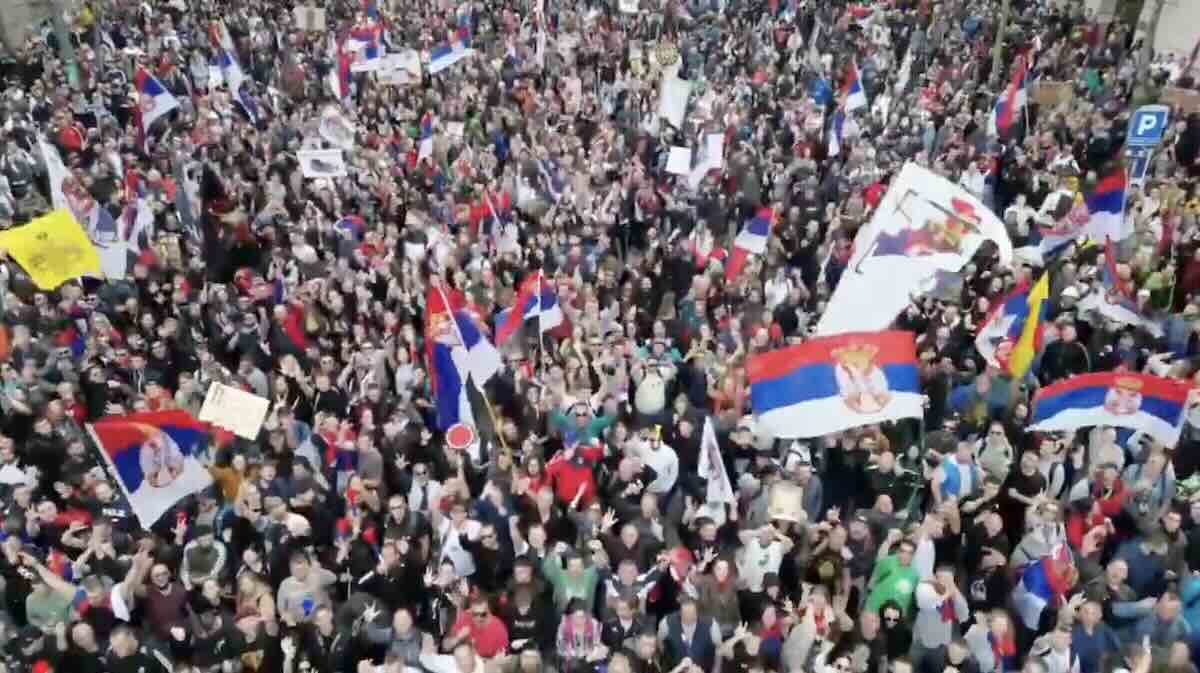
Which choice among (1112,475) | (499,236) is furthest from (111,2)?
(1112,475)

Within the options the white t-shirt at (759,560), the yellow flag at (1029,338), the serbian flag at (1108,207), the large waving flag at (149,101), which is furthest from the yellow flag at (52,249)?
the serbian flag at (1108,207)

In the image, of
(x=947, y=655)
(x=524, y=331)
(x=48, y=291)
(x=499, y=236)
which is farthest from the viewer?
(x=499, y=236)

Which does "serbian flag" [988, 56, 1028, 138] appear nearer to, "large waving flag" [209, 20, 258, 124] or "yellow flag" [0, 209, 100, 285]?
"large waving flag" [209, 20, 258, 124]

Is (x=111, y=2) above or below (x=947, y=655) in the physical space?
below

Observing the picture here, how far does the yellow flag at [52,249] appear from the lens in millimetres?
9758

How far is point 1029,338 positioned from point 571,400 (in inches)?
144

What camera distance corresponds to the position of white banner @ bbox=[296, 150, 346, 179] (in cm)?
1283

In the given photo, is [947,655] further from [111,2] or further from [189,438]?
[111,2]

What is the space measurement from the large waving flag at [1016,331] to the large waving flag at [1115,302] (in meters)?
1.06

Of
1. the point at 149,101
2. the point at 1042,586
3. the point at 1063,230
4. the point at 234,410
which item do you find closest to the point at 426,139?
the point at 149,101

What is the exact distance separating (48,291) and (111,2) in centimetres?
1305

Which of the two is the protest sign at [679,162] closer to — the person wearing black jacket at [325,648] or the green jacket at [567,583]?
the green jacket at [567,583]

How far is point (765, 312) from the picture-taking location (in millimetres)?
9594

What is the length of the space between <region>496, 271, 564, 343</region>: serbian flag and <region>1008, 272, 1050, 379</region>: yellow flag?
13.2 feet
